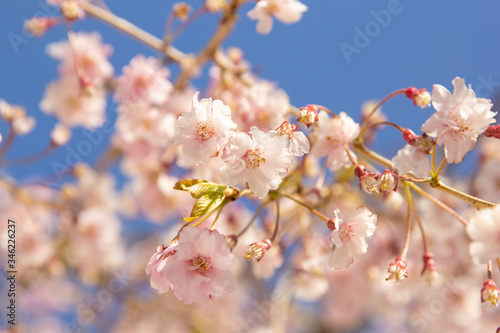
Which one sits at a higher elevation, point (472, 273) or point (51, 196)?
point (472, 273)

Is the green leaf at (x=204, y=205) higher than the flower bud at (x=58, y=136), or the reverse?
the flower bud at (x=58, y=136)

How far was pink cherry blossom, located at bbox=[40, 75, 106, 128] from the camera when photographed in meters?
2.53

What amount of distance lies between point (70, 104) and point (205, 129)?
1.79 meters

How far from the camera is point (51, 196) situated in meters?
2.71

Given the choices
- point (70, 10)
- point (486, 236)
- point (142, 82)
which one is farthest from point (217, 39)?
point (486, 236)

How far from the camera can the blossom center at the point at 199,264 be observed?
3.34 feet

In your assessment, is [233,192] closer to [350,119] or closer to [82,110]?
[350,119]

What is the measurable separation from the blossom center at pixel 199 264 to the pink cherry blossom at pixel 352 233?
12.4 inches

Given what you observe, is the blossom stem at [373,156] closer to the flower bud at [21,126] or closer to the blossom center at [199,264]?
the blossom center at [199,264]

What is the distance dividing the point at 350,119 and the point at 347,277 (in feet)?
7.89

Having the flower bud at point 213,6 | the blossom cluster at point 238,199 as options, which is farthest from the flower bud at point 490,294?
the flower bud at point 213,6

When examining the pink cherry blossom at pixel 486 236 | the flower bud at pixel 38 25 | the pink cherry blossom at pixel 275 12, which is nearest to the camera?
the pink cherry blossom at pixel 486 236

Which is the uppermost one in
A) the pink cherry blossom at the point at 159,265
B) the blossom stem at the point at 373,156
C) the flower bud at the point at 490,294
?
the blossom stem at the point at 373,156

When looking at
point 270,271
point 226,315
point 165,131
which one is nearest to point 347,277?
point 226,315
